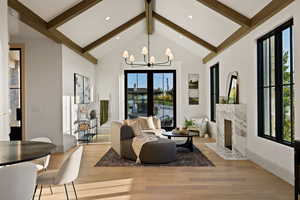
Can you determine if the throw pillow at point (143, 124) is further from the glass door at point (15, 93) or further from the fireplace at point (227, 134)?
the glass door at point (15, 93)

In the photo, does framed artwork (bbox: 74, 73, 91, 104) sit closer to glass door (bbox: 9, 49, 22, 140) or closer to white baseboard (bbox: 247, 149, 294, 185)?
glass door (bbox: 9, 49, 22, 140)

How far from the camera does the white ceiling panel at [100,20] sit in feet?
21.4

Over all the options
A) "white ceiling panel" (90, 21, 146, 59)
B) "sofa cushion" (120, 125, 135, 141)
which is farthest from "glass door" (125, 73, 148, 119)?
"sofa cushion" (120, 125, 135, 141)

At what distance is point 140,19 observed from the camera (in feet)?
28.2

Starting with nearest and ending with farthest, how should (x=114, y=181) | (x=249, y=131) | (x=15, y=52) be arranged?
(x=114, y=181)
(x=249, y=131)
(x=15, y=52)

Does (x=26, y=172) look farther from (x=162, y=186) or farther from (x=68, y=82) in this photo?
(x=68, y=82)

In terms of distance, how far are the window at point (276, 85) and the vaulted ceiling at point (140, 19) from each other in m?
0.44

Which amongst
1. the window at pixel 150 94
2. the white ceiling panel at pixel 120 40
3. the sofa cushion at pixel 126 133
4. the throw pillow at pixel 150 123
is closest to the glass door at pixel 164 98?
the window at pixel 150 94

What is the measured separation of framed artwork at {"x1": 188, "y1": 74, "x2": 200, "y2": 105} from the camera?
10.7 m

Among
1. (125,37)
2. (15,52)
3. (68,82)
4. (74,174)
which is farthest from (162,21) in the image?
(74,174)

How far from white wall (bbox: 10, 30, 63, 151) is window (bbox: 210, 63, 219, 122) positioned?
15.8ft

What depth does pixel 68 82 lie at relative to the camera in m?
7.36

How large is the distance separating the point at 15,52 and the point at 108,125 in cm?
464

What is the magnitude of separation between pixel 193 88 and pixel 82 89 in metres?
Result: 4.14
